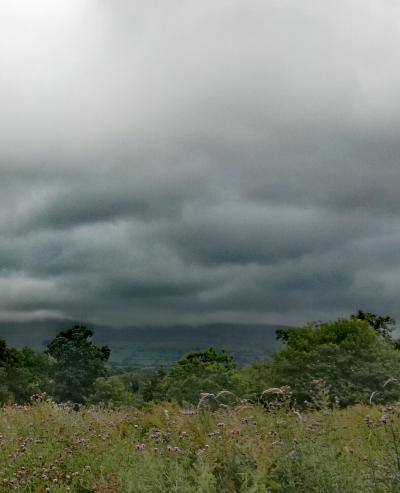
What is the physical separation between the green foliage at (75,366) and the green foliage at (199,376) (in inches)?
257

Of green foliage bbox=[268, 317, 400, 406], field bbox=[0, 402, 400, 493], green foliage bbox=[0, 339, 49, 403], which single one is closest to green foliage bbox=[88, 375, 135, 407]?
green foliage bbox=[0, 339, 49, 403]

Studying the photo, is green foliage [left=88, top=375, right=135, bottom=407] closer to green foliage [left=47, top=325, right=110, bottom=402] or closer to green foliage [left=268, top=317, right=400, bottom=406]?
green foliage [left=47, top=325, right=110, bottom=402]

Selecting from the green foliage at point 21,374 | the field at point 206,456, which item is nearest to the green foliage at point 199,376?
the green foliage at point 21,374

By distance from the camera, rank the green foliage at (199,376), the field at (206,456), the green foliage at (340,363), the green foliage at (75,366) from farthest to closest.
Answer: the green foliage at (75,366) → the green foliage at (199,376) → the green foliage at (340,363) → the field at (206,456)

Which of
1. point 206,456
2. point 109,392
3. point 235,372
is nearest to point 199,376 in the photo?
point 235,372

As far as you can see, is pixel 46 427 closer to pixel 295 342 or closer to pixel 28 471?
pixel 28 471

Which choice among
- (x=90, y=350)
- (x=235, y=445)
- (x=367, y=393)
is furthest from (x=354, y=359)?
(x=235, y=445)

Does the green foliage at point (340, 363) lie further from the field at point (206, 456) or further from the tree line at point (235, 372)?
the field at point (206, 456)

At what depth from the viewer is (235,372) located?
45719mm

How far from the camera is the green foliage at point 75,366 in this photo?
5225 cm

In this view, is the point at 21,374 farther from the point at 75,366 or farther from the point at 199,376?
the point at 199,376

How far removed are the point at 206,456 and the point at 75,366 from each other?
47441 mm

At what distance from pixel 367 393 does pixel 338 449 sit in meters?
26.7

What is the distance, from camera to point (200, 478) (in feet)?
23.2
